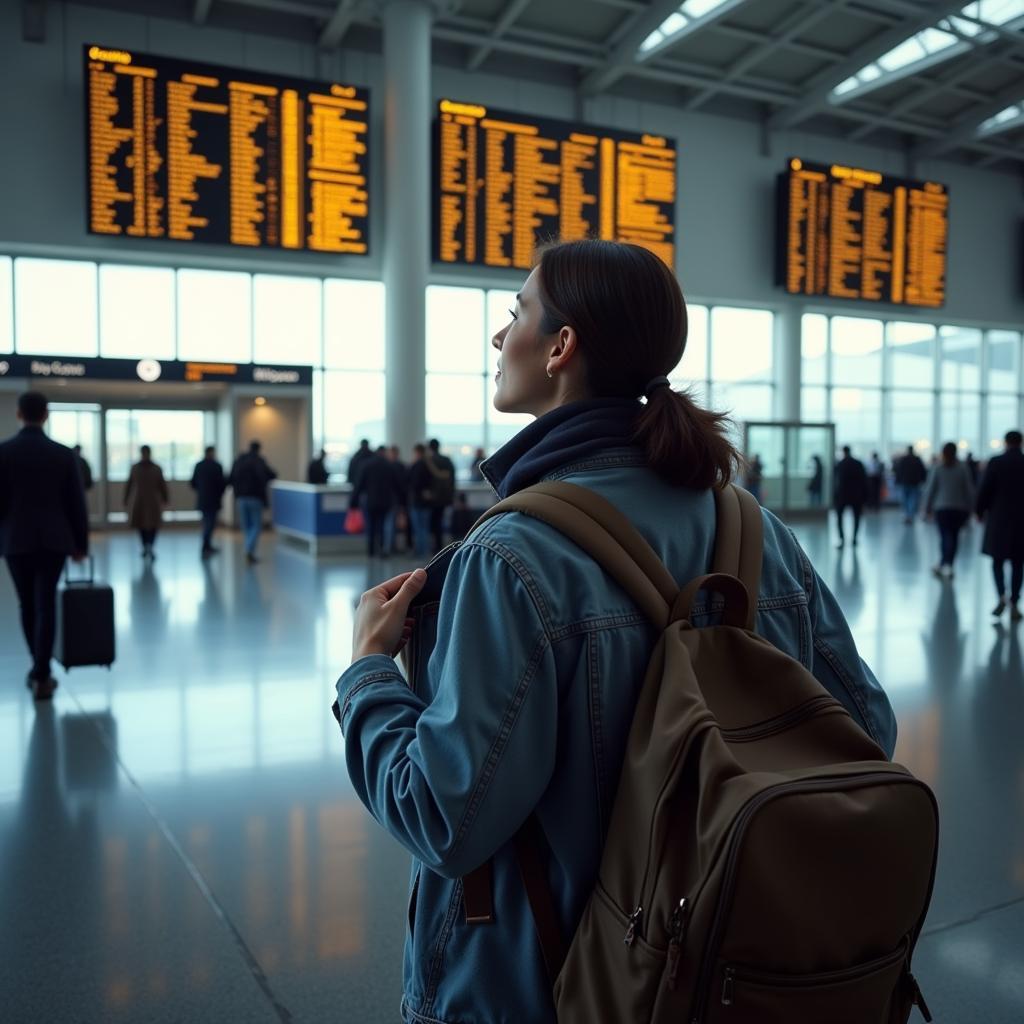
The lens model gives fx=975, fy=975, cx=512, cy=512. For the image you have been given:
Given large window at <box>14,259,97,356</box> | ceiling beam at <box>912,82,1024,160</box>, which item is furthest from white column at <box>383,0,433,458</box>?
ceiling beam at <box>912,82,1024,160</box>

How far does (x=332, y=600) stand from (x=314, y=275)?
10.0m

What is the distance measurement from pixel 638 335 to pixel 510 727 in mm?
529

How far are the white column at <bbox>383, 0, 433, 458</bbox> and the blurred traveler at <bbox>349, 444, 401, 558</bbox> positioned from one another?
2.09 metres

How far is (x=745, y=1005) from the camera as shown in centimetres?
96

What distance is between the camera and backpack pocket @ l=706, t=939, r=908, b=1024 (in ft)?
3.13

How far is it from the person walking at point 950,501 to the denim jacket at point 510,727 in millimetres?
10697

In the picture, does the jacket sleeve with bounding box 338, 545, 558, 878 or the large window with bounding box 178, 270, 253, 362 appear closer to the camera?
the jacket sleeve with bounding box 338, 545, 558, 878

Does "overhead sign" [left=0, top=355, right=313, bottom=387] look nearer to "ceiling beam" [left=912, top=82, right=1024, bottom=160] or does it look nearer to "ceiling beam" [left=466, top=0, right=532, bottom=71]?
"ceiling beam" [left=466, top=0, right=532, bottom=71]

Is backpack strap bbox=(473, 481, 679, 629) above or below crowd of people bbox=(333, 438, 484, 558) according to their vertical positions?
above

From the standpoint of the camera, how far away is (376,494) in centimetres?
1272

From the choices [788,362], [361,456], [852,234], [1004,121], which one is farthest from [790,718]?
[1004,121]

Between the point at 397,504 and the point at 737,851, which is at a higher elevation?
the point at 737,851

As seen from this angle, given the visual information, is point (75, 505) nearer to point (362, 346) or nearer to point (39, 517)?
point (39, 517)

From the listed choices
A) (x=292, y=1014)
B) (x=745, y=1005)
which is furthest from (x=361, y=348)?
(x=745, y=1005)
